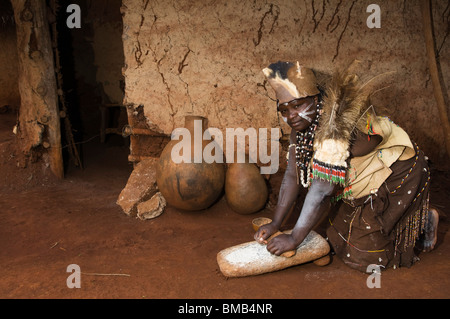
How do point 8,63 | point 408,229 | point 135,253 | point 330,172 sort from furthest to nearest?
point 8,63 → point 135,253 → point 408,229 → point 330,172

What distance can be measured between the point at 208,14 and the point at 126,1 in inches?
35.9

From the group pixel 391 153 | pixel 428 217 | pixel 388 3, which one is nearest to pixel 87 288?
pixel 391 153

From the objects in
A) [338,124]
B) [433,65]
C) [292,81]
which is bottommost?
[338,124]

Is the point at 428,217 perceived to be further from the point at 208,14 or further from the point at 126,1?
the point at 126,1

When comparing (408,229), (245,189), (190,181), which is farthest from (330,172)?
(190,181)

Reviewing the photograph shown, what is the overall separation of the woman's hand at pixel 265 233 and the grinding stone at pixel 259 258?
0.04 m

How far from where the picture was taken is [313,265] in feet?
8.29

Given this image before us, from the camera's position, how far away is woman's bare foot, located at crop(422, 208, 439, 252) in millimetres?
2648

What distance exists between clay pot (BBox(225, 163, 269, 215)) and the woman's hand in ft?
2.91

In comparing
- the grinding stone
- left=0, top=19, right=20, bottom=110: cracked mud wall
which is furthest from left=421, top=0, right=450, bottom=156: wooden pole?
left=0, top=19, right=20, bottom=110: cracked mud wall

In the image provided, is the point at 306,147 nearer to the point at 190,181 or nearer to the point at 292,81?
the point at 292,81

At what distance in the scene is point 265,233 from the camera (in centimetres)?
254

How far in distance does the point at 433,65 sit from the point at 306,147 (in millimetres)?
2151

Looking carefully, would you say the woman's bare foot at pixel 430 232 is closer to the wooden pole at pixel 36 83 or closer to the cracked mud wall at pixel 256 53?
the cracked mud wall at pixel 256 53
